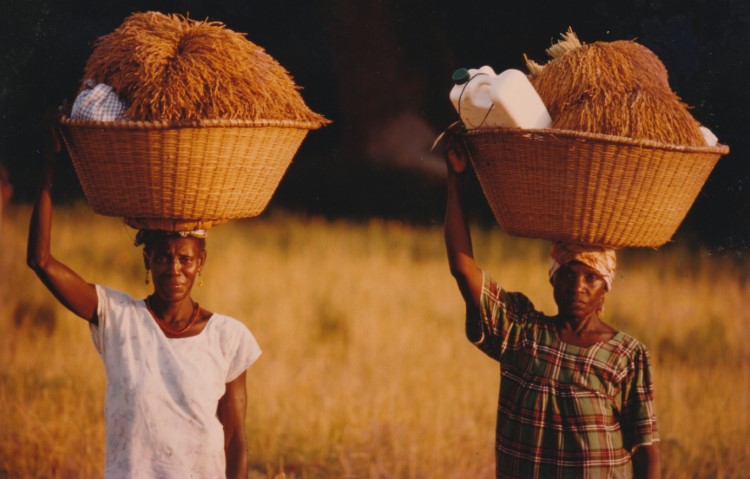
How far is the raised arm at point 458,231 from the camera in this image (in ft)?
11.0

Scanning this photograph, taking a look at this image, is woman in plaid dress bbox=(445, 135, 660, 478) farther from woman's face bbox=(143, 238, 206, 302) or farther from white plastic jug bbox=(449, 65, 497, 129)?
woman's face bbox=(143, 238, 206, 302)

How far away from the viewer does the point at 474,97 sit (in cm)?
322

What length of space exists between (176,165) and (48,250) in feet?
1.56

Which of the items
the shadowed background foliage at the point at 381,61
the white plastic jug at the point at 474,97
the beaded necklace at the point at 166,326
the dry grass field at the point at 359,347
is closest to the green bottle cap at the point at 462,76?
the white plastic jug at the point at 474,97

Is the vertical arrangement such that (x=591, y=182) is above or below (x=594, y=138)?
below

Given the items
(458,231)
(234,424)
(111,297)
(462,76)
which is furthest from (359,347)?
(462,76)

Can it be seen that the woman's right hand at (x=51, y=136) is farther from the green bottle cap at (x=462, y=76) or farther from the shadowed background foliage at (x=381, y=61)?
the shadowed background foliage at (x=381, y=61)

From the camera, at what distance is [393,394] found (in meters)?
5.23

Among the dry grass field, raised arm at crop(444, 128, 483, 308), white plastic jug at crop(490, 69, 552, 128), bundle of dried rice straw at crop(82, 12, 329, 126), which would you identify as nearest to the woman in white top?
bundle of dried rice straw at crop(82, 12, 329, 126)

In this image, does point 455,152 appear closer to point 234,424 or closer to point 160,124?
point 160,124

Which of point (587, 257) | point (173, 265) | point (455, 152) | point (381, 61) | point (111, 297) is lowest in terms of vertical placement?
point (111, 297)

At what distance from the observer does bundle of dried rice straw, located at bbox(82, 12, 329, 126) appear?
307 centimetres

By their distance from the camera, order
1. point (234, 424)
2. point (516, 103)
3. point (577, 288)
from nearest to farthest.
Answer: point (516, 103) < point (577, 288) < point (234, 424)

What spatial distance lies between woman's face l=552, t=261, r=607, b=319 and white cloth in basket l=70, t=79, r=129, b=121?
1423 millimetres
